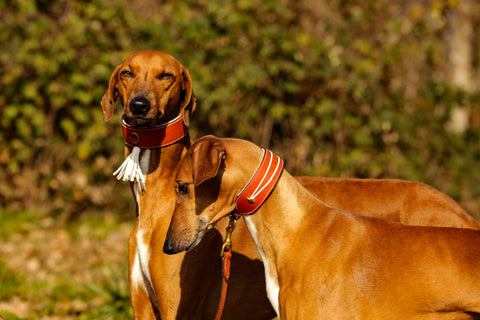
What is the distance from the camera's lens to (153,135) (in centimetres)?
376

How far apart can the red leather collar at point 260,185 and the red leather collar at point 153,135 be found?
34.4 inches

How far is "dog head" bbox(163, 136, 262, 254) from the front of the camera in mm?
3098

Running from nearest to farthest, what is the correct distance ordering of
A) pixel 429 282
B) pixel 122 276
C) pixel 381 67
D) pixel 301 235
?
1. pixel 429 282
2. pixel 301 235
3. pixel 122 276
4. pixel 381 67

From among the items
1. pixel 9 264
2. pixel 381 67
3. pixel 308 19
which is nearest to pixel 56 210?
pixel 9 264

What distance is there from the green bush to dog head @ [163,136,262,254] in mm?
5176

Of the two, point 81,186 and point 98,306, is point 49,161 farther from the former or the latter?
point 98,306

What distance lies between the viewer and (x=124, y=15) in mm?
8945

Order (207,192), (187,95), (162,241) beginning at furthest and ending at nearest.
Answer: (187,95) < (162,241) < (207,192)

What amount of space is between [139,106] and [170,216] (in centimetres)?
77

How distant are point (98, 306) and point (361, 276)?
12.1ft

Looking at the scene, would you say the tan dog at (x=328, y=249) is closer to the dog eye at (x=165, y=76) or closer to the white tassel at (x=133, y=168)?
the white tassel at (x=133, y=168)

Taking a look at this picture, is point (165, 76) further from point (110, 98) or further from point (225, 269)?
point (225, 269)

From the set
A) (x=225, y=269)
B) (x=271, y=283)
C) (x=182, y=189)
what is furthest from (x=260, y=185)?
(x=225, y=269)

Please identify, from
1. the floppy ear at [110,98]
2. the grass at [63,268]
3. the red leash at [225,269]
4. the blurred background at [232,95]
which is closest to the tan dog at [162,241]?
the floppy ear at [110,98]
